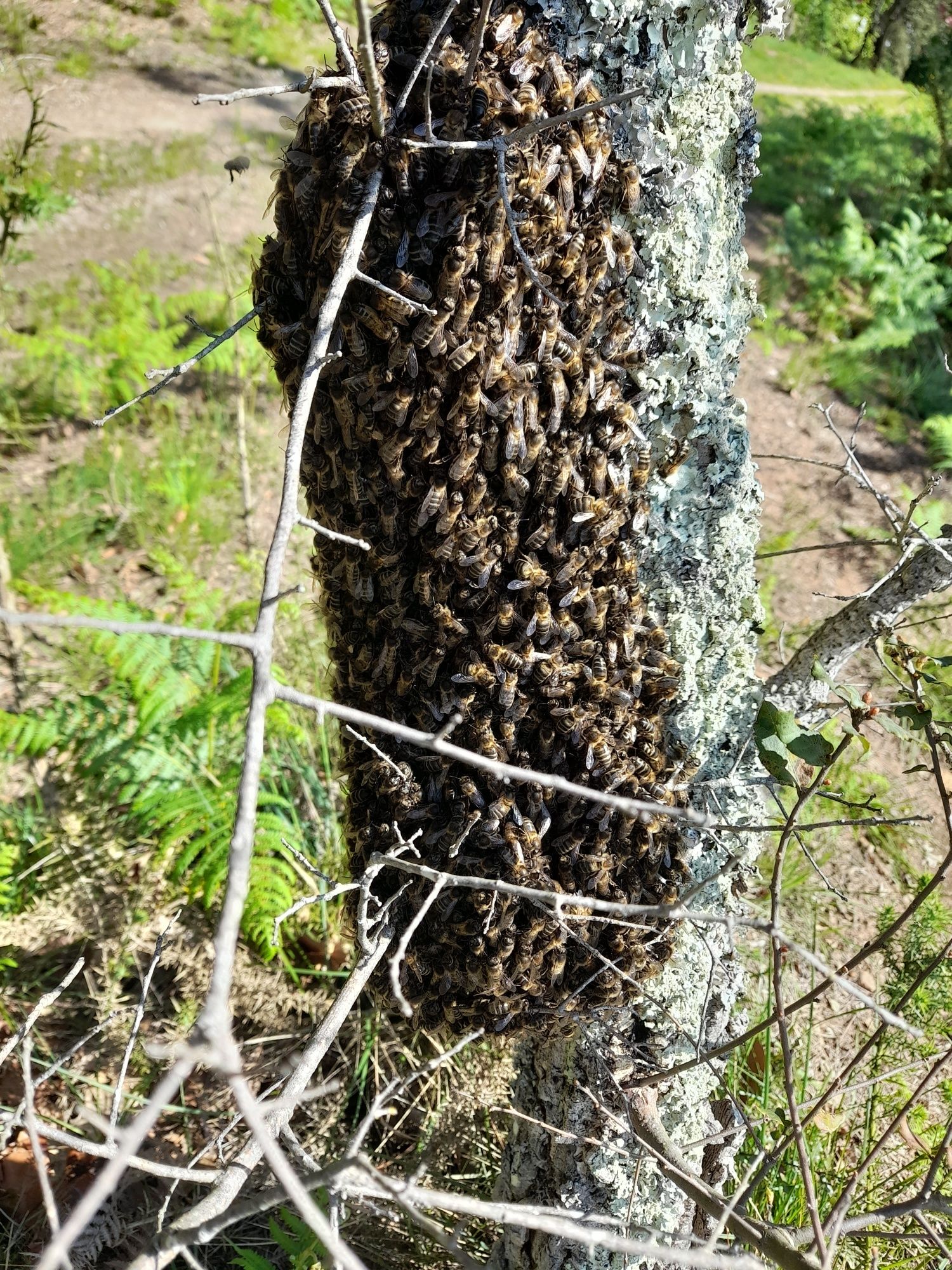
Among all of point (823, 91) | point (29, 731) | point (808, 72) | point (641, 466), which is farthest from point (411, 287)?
point (808, 72)

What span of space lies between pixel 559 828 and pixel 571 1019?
1.64 feet

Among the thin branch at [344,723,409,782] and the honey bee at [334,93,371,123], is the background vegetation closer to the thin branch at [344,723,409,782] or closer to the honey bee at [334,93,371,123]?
the thin branch at [344,723,409,782]

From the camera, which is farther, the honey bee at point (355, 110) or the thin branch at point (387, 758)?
the thin branch at point (387, 758)

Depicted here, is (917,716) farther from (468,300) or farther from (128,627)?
(128,627)

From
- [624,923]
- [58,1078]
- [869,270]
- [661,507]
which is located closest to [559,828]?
[624,923]

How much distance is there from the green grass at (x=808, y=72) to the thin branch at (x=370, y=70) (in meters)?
14.7

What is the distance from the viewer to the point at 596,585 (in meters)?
1.81

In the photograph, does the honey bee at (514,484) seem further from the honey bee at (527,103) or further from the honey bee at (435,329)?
the honey bee at (527,103)

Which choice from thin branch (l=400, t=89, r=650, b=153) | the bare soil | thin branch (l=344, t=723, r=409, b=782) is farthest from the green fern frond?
→ thin branch (l=400, t=89, r=650, b=153)

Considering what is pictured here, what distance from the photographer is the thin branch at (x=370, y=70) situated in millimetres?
1174

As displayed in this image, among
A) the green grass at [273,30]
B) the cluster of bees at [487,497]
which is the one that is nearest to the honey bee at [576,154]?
the cluster of bees at [487,497]

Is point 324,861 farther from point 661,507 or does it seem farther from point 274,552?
point 274,552

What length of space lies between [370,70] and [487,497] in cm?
68

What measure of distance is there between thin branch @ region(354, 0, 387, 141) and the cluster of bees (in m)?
0.04
